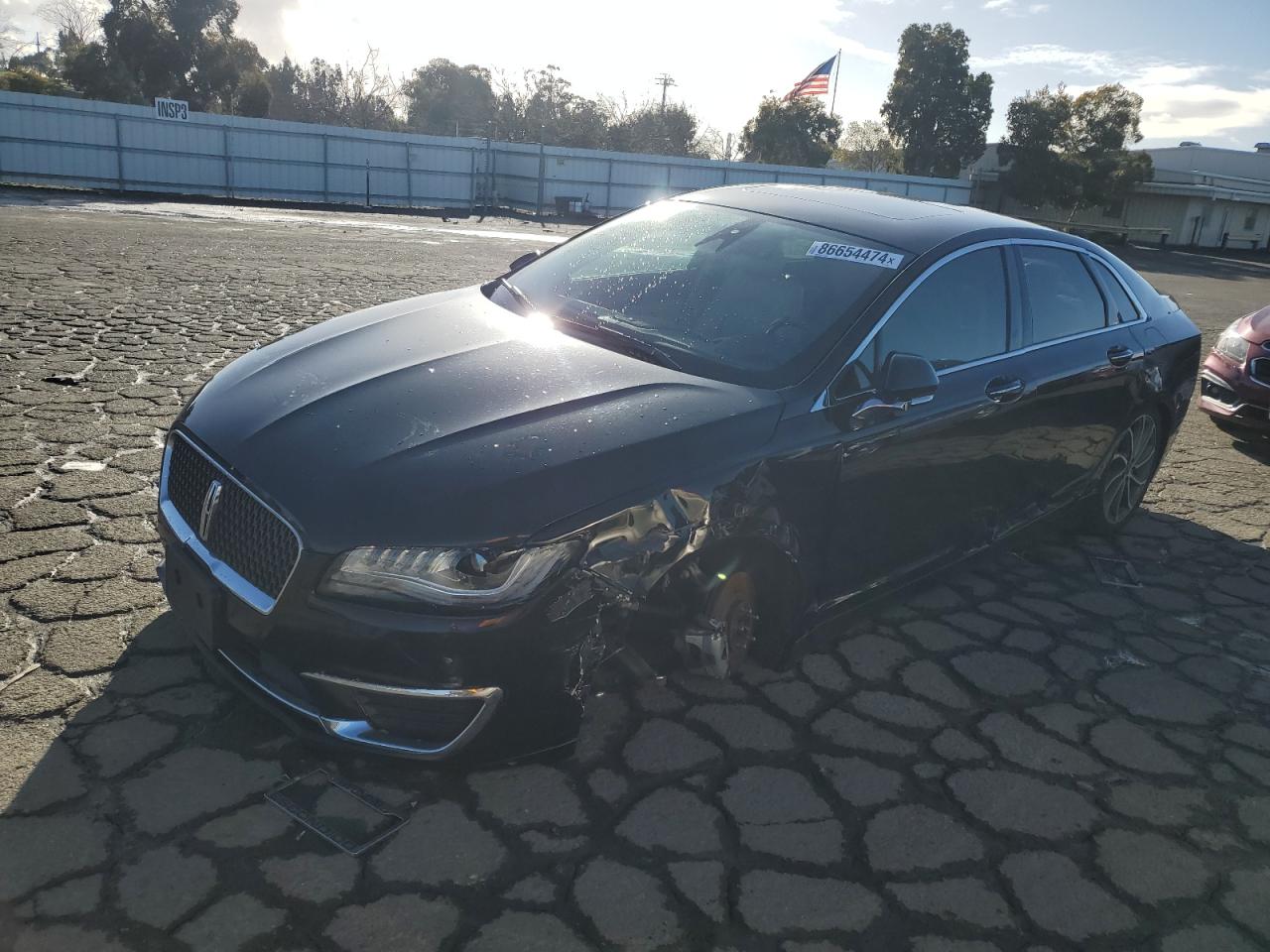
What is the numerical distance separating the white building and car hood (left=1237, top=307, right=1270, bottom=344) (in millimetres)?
43627

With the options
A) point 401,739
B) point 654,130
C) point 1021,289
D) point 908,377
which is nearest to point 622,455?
point 401,739

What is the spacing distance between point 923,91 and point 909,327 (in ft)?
180

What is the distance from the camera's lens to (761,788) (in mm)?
2967

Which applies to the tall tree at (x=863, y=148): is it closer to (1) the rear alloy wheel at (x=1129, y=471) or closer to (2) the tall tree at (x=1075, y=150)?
(2) the tall tree at (x=1075, y=150)

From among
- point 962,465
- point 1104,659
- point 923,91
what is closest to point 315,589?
point 962,465

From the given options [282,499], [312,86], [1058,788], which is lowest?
[1058,788]

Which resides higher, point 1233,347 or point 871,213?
point 871,213

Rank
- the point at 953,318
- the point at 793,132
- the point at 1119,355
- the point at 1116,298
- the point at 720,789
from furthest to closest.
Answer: the point at 793,132
the point at 1116,298
the point at 1119,355
the point at 953,318
the point at 720,789

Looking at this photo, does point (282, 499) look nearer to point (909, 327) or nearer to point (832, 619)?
point (832, 619)

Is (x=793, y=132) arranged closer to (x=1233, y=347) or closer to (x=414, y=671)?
(x=1233, y=347)

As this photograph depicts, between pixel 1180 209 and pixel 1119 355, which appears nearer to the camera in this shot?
pixel 1119 355

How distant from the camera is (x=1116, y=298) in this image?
4953 millimetres

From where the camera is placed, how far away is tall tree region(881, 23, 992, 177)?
5209 centimetres

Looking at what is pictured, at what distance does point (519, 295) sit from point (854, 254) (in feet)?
4.40
